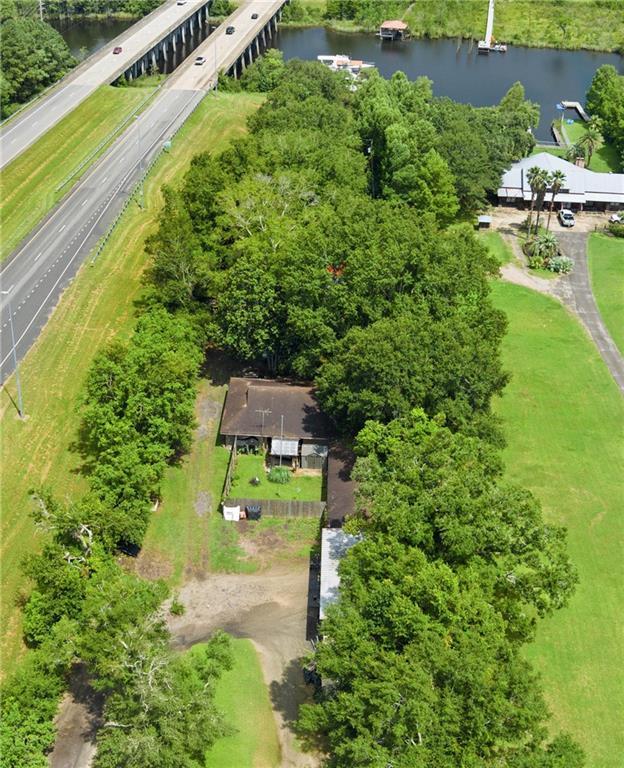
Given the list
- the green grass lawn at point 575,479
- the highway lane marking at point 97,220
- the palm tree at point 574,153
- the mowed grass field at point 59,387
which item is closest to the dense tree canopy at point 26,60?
the highway lane marking at point 97,220

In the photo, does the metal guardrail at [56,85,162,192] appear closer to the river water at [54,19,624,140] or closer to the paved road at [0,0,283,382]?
the paved road at [0,0,283,382]

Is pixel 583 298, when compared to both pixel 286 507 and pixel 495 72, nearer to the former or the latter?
pixel 286 507

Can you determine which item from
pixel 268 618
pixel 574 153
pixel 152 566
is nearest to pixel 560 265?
pixel 574 153

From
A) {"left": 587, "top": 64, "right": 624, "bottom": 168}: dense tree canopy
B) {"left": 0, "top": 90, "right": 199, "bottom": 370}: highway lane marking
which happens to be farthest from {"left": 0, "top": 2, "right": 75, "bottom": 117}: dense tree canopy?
{"left": 587, "top": 64, "right": 624, "bottom": 168}: dense tree canopy

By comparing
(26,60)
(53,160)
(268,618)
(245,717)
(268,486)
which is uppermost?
(26,60)

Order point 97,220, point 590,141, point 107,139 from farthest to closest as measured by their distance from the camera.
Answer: point 107,139, point 590,141, point 97,220

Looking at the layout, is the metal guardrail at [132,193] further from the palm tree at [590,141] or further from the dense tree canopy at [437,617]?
the palm tree at [590,141]
